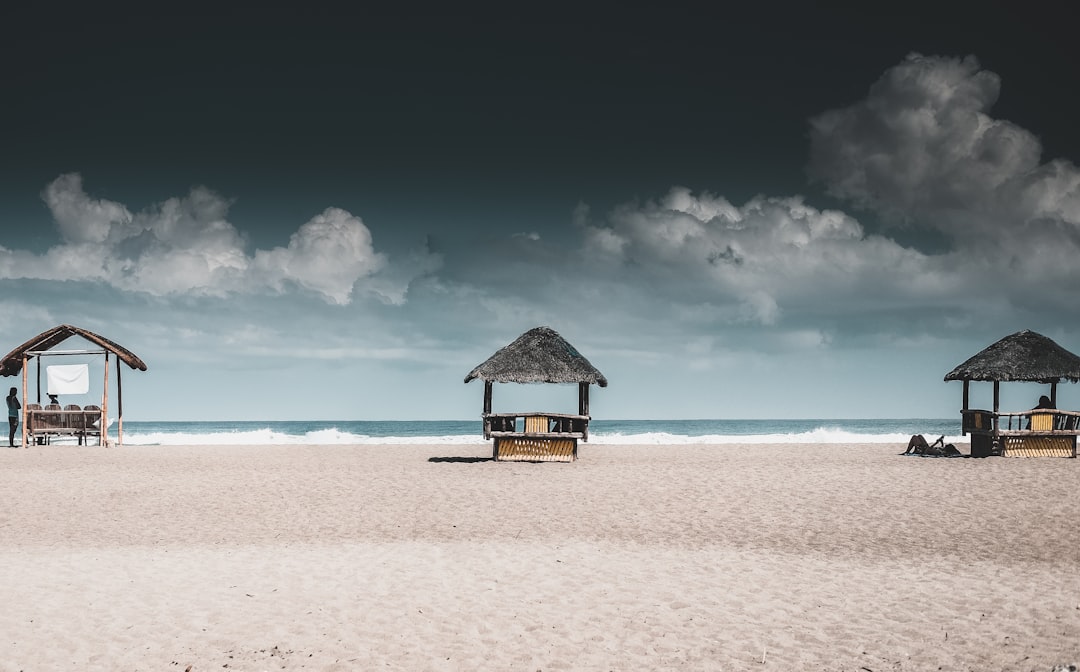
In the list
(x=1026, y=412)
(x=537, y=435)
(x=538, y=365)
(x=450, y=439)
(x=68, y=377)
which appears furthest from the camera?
(x=450, y=439)

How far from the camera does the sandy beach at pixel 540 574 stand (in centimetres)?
629

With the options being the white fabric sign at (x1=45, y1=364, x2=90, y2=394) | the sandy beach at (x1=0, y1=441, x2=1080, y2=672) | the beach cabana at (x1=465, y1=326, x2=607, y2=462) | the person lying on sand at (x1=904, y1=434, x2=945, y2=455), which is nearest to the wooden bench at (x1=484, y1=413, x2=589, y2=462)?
the beach cabana at (x1=465, y1=326, x2=607, y2=462)

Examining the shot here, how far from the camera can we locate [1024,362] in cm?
2395

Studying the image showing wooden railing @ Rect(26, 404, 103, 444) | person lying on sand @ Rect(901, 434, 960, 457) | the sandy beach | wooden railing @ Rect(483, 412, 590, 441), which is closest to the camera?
the sandy beach

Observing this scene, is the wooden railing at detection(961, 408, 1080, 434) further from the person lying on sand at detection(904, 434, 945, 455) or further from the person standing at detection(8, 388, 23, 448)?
the person standing at detection(8, 388, 23, 448)

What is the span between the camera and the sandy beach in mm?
6289

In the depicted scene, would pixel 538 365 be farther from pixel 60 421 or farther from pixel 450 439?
pixel 450 439

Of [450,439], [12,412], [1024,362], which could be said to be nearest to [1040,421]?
[1024,362]

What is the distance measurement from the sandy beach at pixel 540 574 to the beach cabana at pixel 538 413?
13.9 feet

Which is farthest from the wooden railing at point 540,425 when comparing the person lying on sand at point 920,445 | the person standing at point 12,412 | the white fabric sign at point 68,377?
the person standing at point 12,412

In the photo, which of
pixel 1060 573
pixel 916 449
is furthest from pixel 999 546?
pixel 916 449

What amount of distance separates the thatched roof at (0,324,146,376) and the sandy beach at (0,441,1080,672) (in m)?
10.3

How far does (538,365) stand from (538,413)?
4.77ft

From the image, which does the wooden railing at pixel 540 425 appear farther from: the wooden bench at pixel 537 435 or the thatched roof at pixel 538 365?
the thatched roof at pixel 538 365
